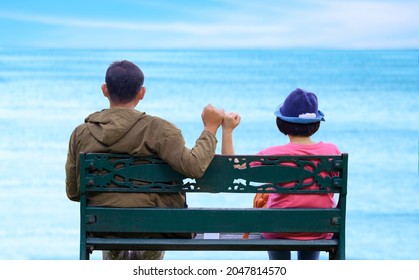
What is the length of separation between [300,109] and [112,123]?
0.78 meters

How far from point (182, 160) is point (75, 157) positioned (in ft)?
1.65

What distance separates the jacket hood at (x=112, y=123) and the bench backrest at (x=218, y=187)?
77mm

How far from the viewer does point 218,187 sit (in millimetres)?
3672

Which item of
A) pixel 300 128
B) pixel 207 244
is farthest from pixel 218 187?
pixel 300 128

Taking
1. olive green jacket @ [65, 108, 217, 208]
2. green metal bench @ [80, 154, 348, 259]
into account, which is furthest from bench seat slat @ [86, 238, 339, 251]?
olive green jacket @ [65, 108, 217, 208]

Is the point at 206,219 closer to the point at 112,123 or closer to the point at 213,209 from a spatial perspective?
the point at 213,209

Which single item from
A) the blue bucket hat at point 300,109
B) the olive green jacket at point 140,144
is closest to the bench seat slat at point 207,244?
the olive green jacket at point 140,144

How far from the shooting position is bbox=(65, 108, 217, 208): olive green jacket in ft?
11.7

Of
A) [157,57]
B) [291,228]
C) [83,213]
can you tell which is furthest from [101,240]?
[157,57]

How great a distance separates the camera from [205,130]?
145 inches

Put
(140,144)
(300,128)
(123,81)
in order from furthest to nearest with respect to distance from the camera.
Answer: (300,128), (123,81), (140,144)

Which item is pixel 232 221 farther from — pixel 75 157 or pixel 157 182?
pixel 75 157

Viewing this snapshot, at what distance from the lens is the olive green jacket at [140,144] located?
3.58 meters

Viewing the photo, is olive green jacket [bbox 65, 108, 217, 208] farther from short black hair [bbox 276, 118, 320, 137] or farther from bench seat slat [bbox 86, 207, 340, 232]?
short black hair [bbox 276, 118, 320, 137]
